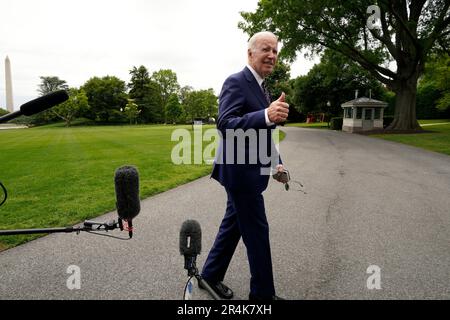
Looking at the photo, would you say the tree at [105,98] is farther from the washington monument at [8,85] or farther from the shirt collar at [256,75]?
the shirt collar at [256,75]

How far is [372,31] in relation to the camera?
2408cm

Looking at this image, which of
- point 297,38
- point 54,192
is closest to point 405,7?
point 297,38

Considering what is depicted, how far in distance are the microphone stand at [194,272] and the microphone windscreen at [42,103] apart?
1428mm

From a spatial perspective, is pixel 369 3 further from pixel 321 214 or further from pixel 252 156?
pixel 252 156

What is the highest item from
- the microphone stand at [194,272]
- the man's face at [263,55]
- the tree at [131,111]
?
the tree at [131,111]

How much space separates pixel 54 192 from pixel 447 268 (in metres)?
7.29

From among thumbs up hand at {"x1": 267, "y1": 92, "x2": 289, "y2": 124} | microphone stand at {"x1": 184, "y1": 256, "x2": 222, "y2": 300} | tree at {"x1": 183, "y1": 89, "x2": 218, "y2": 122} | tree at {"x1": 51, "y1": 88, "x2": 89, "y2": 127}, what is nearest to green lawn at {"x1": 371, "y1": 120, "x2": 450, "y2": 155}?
microphone stand at {"x1": 184, "y1": 256, "x2": 222, "y2": 300}

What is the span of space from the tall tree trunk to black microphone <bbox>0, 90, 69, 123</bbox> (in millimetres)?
28984

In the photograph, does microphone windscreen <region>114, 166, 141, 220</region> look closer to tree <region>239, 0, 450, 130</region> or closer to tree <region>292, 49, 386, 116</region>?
tree <region>239, 0, 450, 130</region>

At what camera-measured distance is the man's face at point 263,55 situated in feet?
7.21

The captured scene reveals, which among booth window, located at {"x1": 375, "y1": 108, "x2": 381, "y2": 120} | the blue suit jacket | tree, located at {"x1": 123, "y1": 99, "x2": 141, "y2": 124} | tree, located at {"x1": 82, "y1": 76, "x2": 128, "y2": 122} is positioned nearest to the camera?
the blue suit jacket

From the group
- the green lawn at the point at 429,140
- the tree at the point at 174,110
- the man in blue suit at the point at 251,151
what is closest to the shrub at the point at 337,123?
the green lawn at the point at 429,140

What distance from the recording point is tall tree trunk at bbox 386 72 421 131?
25.0 m

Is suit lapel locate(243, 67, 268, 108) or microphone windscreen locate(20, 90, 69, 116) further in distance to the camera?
suit lapel locate(243, 67, 268, 108)
